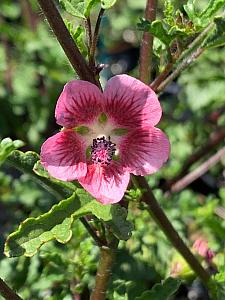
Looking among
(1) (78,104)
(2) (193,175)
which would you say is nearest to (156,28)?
(1) (78,104)

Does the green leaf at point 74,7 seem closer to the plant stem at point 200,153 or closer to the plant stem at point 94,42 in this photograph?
the plant stem at point 94,42

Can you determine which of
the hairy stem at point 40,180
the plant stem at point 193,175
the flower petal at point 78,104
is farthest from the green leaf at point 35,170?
the plant stem at point 193,175

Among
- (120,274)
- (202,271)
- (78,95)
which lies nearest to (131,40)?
(120,274)

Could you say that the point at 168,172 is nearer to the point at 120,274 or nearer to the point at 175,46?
the point at 120,274

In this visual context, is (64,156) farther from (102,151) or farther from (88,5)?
(88,5)

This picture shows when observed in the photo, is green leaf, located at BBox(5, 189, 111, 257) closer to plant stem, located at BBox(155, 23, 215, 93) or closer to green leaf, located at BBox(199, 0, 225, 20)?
plant stem, located at BBox(155, 23, 215, 93)
